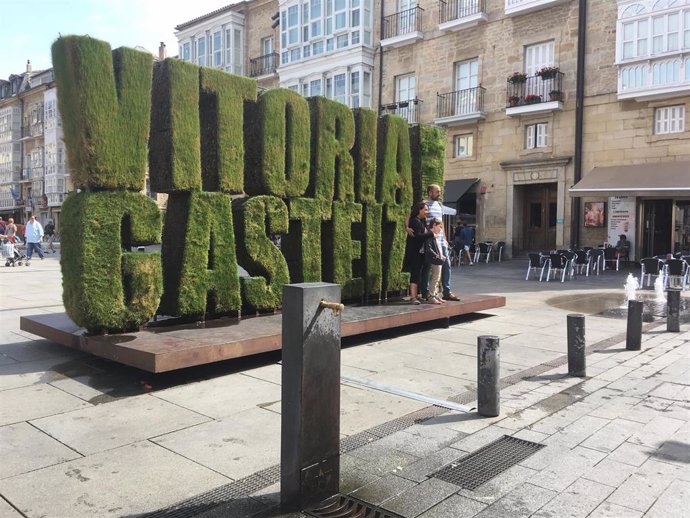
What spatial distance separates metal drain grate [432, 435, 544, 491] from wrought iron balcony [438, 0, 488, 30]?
22.2 metres

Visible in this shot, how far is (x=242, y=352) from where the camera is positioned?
18.5ft

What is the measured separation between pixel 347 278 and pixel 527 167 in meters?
16.2

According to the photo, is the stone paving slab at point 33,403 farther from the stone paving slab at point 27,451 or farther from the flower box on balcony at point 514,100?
the flower box on balcony at point 514,100

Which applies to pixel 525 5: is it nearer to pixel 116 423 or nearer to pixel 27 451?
pixel 116 423


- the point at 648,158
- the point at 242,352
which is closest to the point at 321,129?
the point at 242,352

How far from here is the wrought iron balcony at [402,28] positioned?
25.2 metres

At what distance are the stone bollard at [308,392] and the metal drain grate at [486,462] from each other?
2.76 feet

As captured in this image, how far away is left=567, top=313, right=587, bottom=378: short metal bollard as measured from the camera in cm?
574

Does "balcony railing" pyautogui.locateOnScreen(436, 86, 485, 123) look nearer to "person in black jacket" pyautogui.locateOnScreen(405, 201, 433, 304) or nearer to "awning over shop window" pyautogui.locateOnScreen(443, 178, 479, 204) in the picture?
"awning over shop window" pyautogui.locateOnScreen(443, 178, 479, 204)

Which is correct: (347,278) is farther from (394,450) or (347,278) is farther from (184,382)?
(394,450)

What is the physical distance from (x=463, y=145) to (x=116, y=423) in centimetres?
2245

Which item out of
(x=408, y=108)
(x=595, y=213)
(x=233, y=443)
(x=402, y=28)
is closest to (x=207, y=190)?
(x=233, y=443)

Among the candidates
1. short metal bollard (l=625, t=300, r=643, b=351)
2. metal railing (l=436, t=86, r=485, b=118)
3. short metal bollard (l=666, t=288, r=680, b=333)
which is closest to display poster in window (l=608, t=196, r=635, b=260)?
metal railing (l=436, t=86, r=485, b=118)

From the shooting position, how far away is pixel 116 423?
429 cm
